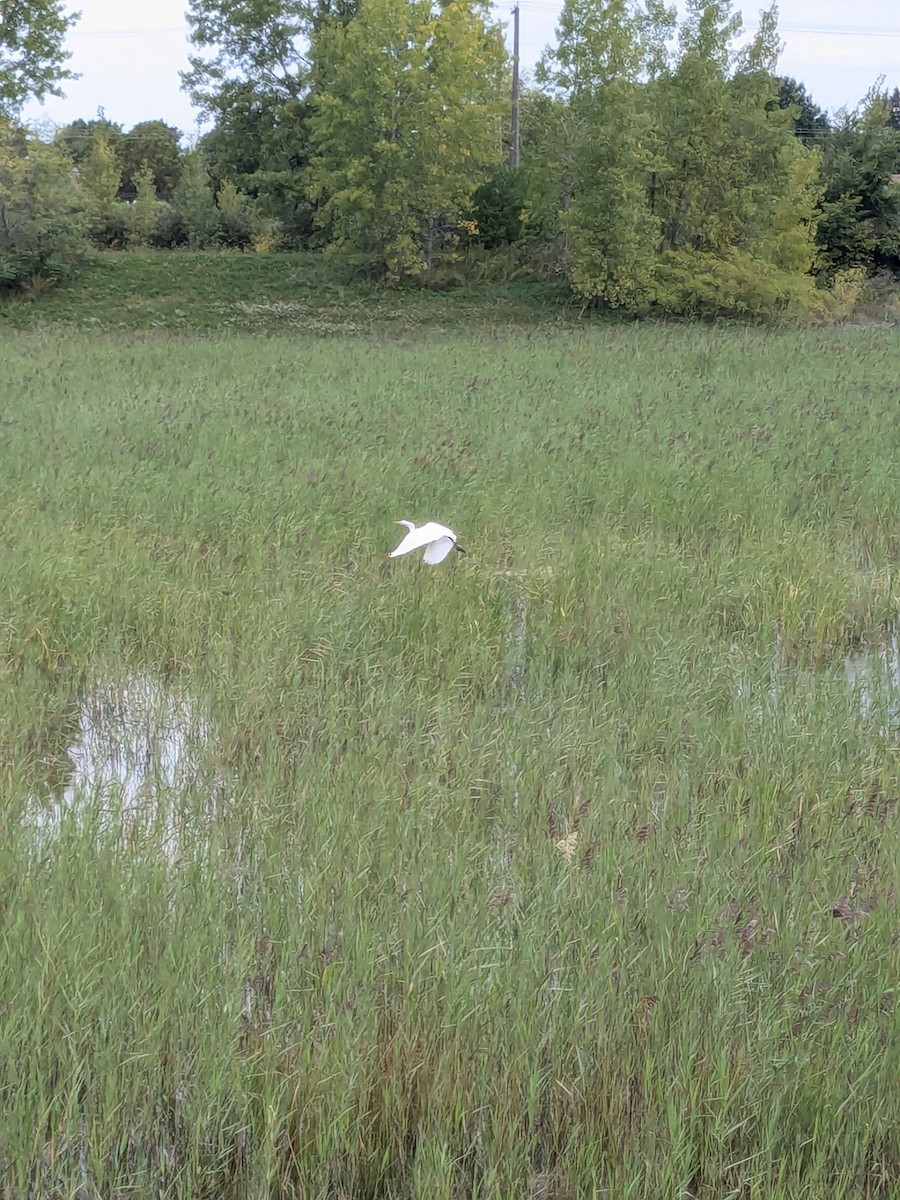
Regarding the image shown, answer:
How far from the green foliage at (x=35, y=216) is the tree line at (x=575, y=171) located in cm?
5

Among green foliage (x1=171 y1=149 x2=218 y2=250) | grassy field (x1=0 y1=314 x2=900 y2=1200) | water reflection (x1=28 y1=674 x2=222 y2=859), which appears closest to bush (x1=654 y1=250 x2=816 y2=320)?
green foliage (x1=171 y1=149 x2=218 y2=250)

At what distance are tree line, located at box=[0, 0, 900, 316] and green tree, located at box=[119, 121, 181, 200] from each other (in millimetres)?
23018

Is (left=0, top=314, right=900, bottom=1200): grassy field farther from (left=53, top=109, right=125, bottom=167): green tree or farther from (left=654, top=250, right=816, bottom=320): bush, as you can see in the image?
(left=53, top=109, right=125, bottom=167): green tree

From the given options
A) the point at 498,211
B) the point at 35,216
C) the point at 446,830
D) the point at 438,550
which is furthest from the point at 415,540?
the point at 498,211

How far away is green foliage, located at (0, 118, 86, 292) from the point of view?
25953 millimetres

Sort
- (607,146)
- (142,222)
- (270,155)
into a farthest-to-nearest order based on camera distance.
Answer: (270,155) → (142,222) → (607,146)

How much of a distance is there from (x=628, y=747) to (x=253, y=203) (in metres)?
34.3

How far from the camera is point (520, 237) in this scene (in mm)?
31344

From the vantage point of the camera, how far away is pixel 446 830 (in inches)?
135

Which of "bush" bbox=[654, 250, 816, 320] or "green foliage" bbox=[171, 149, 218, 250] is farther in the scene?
"green foliage" bbox=[171, 149, 218, 250]

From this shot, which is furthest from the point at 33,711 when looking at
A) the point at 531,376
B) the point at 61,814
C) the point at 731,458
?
the point at 531,376

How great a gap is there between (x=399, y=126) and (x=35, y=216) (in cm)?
886

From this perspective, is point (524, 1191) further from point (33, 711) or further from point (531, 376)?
point (531, 376)

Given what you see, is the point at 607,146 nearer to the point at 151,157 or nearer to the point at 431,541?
the point at 431,541
